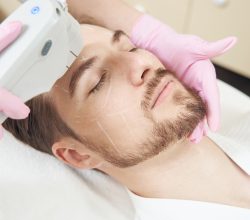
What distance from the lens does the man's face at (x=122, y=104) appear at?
942mm

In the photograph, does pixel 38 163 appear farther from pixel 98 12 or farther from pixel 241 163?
pixel 241 163

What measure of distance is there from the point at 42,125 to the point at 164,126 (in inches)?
12.7

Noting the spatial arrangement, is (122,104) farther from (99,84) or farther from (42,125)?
(42,125)

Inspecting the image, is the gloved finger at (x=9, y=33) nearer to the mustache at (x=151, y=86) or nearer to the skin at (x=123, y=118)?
the skin at (x=123, y=118)

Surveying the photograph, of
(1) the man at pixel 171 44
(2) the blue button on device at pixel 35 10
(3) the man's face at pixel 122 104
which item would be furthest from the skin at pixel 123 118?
(2) the blue button on device at pixel 35 10

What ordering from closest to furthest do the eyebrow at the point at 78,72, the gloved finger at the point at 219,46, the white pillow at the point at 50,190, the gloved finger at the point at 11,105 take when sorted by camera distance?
1. the gloved finger at the point at 11,105
2. the eyebrow at the point at 78,72
3. the gloved finger at the point at 219,46
4. the white pillow at the point at 50,190

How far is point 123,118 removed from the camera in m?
0.95

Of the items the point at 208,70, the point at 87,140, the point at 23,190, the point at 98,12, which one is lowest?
the point at 23,190

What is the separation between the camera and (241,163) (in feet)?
3.78

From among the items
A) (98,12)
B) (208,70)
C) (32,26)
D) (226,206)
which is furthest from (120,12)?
(226,206)

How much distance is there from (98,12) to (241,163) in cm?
64

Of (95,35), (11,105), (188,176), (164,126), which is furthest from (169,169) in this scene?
(11,105)

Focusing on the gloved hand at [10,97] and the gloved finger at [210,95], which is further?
the gloved finger at [210,95]

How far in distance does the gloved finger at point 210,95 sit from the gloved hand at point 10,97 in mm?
558
